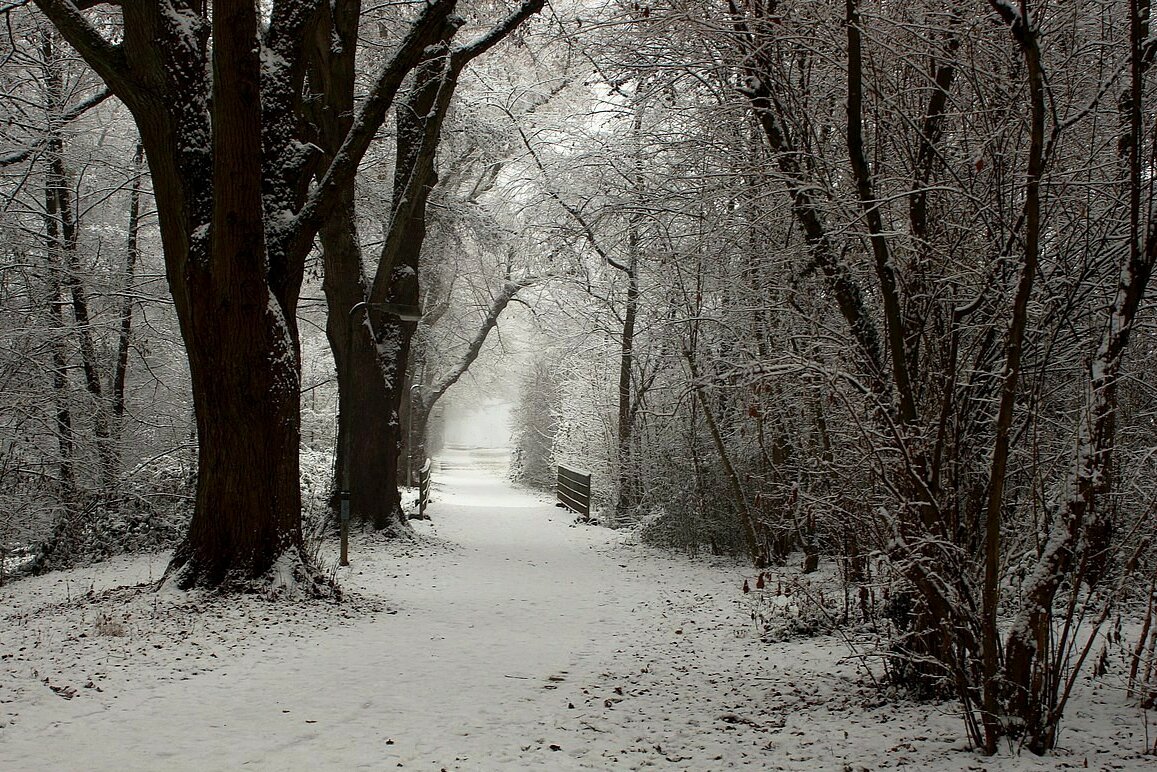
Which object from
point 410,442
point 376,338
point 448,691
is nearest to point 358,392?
point 376,338

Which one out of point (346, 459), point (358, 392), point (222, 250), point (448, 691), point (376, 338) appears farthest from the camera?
point (376, 338)

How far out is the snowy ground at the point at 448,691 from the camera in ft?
12.4

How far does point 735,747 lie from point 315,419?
2323 centimetres

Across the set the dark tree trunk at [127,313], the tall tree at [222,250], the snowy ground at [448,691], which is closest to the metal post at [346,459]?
the snowy ground at [448,691]

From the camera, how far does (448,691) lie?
16.7 feet

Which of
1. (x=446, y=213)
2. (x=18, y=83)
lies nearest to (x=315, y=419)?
(x=446, y=213)

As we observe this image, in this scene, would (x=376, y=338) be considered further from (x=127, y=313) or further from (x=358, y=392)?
(x=127, y=313)

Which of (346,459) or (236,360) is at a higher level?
(236,360)

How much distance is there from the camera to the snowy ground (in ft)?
12.4

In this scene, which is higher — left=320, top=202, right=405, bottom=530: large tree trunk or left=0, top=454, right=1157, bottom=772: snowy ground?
left=320, top=202, right=405, bottom=530: large tree trunk

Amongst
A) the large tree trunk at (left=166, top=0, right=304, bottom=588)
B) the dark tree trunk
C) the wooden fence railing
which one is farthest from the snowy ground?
the wooden fence railing

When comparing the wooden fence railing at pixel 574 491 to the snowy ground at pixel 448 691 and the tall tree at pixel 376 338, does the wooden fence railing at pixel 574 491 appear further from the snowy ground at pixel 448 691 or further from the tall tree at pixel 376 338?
the snowy ground at pixel 448 691

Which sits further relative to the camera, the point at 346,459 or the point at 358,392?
the point at 358,392

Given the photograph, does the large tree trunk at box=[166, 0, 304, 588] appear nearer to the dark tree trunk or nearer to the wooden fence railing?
the dark tree trunk
